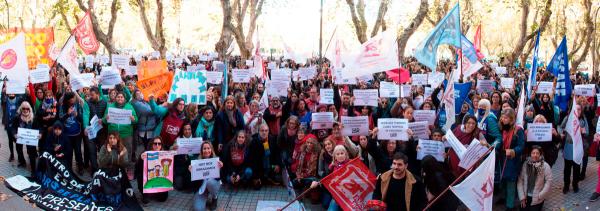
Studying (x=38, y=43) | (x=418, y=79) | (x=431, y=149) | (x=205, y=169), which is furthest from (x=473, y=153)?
(x=38, y=43)

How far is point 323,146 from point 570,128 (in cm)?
371

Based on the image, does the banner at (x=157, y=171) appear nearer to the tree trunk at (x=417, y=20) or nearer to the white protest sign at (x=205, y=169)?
the white protest sign at (x=205, y=169)

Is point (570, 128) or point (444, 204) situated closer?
point (444, 204)

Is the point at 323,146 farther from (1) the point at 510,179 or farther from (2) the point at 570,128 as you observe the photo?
(2) the point at 570,128

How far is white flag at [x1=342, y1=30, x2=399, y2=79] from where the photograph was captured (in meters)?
8.73

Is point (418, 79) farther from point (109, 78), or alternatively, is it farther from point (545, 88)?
point (109, 78)

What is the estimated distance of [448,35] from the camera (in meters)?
8.97

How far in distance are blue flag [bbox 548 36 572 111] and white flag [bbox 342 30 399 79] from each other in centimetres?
290

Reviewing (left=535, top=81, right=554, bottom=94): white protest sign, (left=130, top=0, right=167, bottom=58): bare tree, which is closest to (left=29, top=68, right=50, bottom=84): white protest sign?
(left=535, top=81, right=554, bottom=94): white protest sign

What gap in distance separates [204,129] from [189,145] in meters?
0.86

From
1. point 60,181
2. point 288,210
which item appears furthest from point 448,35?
point 60,181

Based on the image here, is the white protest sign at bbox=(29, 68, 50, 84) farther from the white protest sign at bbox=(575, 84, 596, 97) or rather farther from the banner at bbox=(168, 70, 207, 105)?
the white protest sign at bbox=(575, 84, 596, 97)

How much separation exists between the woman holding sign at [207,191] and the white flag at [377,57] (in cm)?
320

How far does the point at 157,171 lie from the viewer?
6930mm
